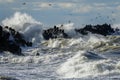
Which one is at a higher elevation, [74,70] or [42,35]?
[74,70]

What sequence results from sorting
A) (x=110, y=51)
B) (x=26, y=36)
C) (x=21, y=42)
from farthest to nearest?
(x=26, y=36), (x=21, y=42), (x=110, y=51)

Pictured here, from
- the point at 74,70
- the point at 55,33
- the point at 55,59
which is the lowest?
the point at 55,33

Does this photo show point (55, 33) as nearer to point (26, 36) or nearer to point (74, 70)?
point (26, 36)

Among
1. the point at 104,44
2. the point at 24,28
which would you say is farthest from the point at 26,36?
the point at 104,44

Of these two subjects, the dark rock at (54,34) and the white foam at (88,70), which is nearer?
the white foam at (88,70)

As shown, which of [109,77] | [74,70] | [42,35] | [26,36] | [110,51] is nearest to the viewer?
[109,77]

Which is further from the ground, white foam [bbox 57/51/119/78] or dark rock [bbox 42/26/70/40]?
white foam [bbox 57/51/119/78]

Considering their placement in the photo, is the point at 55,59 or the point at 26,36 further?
the point at 26,36

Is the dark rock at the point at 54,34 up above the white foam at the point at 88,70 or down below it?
below

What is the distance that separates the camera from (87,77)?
46906mm

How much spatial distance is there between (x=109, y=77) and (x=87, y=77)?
2.20m

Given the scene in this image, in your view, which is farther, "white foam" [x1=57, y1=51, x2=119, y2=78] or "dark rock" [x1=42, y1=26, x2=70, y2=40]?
"dark rock" [x1=42, y1=26, x2=70, y2=40]

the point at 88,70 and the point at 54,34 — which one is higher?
the point at 88,70

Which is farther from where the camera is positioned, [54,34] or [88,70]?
[54,34]
